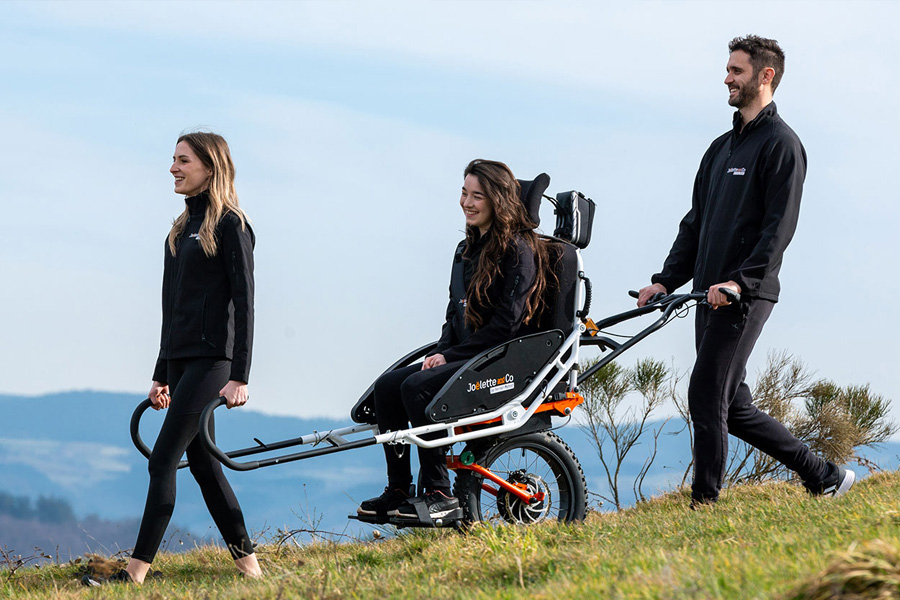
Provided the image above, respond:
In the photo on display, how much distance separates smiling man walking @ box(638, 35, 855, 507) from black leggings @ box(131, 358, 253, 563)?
91.5 inches

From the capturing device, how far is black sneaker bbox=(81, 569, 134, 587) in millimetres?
4660

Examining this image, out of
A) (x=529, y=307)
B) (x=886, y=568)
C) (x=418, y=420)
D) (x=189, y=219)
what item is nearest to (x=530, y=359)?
(x=529, y=307)

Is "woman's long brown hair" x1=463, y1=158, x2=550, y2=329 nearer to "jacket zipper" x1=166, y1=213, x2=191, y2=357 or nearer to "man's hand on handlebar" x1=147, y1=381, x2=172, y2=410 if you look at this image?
"jacket zipper" x1=166, y1=213, x2=191, y2=357

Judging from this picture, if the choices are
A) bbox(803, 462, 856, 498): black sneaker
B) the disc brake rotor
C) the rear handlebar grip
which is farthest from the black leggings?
bbox(803, 462, 856, 498): black sneaker

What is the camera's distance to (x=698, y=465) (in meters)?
5.11

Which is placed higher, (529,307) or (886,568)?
(529,307)

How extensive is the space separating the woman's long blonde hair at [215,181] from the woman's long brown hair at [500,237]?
1.13m


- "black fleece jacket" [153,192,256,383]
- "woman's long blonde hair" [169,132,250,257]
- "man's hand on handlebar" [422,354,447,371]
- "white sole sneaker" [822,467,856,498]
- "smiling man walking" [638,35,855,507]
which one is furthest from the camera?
"white sole sneaker" [822,467,856,498]

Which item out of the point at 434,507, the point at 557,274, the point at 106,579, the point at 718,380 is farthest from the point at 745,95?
the point at 106,579

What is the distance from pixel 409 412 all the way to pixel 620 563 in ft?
5.22

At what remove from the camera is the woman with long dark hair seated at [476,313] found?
465cm

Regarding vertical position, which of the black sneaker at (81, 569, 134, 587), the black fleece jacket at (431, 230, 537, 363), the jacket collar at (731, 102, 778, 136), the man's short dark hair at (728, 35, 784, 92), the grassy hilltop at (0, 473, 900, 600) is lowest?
the black sneaker at (81, 569, 134, 587)

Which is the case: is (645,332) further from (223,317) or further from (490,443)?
(223,317)

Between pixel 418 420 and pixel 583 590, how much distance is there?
70.4 inches
